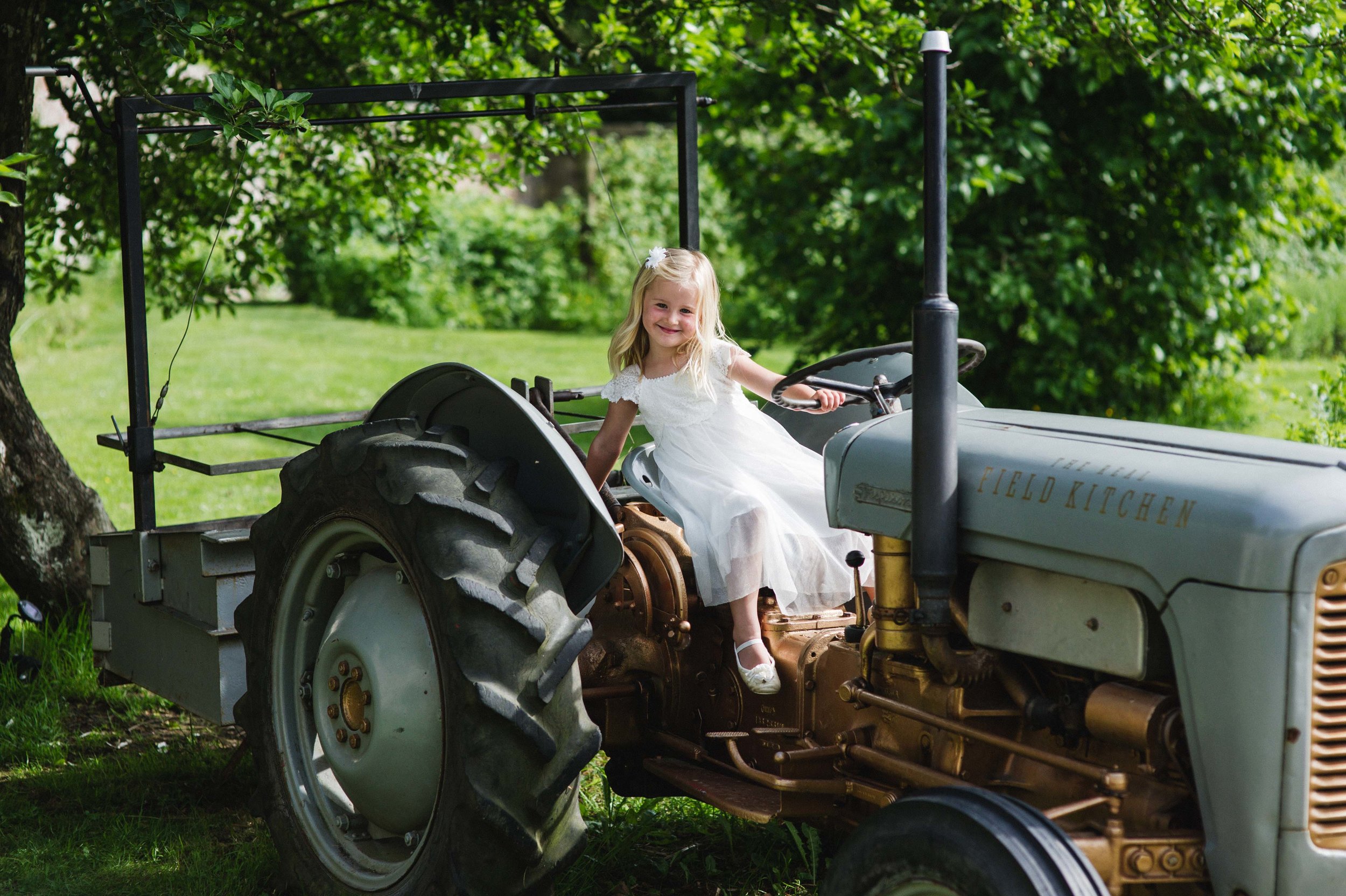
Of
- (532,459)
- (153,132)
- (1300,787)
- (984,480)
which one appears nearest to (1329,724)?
(1300,787)

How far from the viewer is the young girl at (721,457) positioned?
289cm

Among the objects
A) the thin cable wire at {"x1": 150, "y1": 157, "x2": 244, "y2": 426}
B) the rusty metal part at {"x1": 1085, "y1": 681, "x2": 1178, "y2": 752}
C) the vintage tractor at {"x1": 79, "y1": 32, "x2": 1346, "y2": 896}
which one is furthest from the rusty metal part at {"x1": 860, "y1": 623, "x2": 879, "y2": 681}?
the thin cable wire at {"x1": 150, "y1": 157, "x2": 244, "y2": 426}

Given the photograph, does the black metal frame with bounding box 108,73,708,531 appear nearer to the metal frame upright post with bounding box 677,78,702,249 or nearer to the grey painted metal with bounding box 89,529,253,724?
the metal frame upright post with bounding box 677,78,702,249

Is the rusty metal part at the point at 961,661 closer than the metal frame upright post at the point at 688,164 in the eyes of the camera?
Yes

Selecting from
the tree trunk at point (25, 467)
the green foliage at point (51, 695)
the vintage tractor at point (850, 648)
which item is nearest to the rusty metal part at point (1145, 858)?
the vintage tractor at point (850, 648)

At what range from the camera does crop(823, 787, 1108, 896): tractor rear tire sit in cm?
185

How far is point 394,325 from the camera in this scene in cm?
1650

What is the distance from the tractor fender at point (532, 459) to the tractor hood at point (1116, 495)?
1.69 feet

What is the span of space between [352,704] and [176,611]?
37.8 inches

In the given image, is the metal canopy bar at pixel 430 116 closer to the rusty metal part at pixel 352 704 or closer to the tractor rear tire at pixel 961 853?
the rusty metal part at pixel 352 704

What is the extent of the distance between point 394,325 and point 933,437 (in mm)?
14899

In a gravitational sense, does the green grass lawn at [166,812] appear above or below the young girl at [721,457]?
below

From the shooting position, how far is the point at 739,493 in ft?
9.70

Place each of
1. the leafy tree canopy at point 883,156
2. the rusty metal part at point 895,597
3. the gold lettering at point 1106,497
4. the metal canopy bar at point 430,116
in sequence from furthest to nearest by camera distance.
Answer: the leafy tree canopy at point 883,156
the metal canopy bar at point 430,116
the rusty metal part at point 895,597
the gold lettering at point 1106,497
